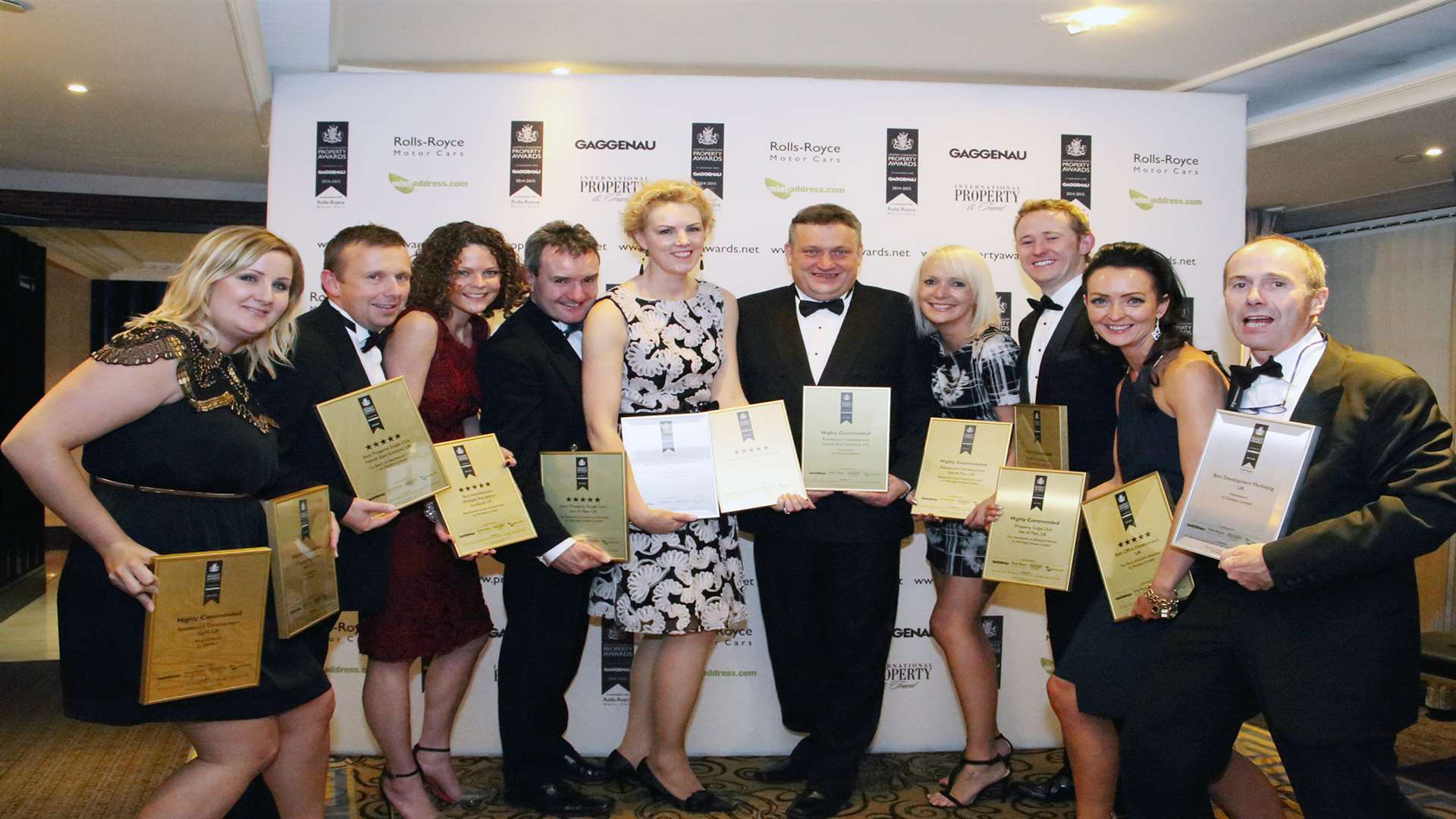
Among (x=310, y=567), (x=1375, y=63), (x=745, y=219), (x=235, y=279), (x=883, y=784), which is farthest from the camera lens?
(x=1375, y=63)

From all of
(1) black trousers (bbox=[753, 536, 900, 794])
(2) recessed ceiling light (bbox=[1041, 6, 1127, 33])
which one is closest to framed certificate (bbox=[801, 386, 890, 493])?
(1) black trousers (bbox=[753, 536, 900, 794])

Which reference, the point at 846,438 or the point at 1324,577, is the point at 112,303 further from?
the point at 1324,577

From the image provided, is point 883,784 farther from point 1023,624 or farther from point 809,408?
point 809,408

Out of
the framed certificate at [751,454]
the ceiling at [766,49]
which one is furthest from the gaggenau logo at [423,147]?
the framed certificate at [751,454]

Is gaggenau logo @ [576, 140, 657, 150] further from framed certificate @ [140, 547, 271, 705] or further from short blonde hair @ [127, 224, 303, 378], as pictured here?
framed certificate @ [140, 547, 271, 705]

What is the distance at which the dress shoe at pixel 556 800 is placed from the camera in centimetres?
318

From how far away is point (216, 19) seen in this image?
3.63m

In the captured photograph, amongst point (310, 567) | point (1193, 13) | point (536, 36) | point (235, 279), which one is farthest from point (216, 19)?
point (1193, 13)

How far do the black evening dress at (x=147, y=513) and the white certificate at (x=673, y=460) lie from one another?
1118 mm

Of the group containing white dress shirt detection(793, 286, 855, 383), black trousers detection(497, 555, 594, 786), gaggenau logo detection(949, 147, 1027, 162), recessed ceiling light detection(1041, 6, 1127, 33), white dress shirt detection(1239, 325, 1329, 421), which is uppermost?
recessed ceiling light detection(1041, 6, 1127, 33)

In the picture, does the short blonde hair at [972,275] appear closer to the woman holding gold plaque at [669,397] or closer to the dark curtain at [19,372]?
the woman holding gold plaque at [669,397]

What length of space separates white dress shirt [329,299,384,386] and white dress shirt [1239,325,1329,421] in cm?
218

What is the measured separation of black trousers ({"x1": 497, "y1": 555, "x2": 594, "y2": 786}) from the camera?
3.12 meters

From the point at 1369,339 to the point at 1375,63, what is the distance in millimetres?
3835
